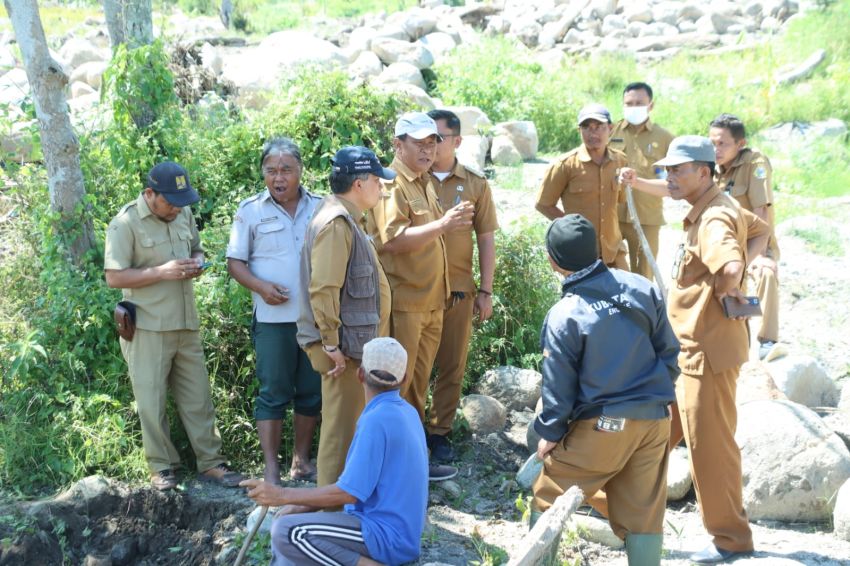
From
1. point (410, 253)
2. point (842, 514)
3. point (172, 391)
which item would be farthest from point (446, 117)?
point (842, 514)

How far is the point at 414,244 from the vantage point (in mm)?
5129

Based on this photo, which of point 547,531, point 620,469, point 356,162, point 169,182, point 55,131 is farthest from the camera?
point 55,131

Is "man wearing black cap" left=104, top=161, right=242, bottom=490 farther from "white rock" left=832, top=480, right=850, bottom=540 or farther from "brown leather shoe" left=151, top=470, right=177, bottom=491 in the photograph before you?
"white rock" left=832, top=480, right=850, bottom=540

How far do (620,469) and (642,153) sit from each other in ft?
12.9

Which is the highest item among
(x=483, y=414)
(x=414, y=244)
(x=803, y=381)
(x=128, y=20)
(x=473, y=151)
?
(x=128, y=20)

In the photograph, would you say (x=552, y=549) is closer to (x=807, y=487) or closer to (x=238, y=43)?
(x=807, y=487)

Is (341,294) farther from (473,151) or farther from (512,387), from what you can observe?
(473,151)

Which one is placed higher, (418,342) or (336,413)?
(418,342)

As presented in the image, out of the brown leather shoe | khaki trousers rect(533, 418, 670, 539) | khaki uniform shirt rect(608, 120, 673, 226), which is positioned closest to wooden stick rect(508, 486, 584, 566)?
khaki trousers rect(533, 418, 670, 539)

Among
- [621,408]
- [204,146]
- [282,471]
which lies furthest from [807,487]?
[204,146]

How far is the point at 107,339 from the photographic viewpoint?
6004mm

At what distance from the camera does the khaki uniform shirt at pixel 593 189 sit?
6.50 meters

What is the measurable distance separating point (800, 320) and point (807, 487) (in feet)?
11.2

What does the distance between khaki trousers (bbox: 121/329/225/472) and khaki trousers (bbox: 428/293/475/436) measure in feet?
4.72
